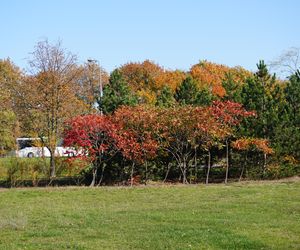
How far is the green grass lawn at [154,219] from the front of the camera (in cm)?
870

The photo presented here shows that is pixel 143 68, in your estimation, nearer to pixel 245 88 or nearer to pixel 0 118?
pixel 0 118

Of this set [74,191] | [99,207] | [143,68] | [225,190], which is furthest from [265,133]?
[143,68]

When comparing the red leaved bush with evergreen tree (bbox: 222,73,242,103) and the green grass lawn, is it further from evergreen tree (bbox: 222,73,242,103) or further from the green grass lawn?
the green grass lawn

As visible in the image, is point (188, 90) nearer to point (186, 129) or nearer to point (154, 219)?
point (186, 129)

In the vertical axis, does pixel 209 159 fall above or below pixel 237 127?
below

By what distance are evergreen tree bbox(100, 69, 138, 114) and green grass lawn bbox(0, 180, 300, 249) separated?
6.79 meters

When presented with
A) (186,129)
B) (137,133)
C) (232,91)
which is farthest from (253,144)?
(137,133)

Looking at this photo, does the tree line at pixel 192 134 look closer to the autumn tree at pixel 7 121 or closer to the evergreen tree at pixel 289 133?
the evergreen tree at pixel 289 133

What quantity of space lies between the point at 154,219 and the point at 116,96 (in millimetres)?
13815

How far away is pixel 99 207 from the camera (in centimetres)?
1432

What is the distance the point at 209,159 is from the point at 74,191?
7000 millimetres

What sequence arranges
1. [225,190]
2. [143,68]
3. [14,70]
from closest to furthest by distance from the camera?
[225,190] → [14,70] → [143,68]

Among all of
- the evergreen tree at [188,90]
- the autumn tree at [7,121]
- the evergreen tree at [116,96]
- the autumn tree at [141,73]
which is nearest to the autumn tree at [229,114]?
the evergreen tree at [188,90]

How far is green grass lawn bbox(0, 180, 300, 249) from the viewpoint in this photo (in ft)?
28.6
